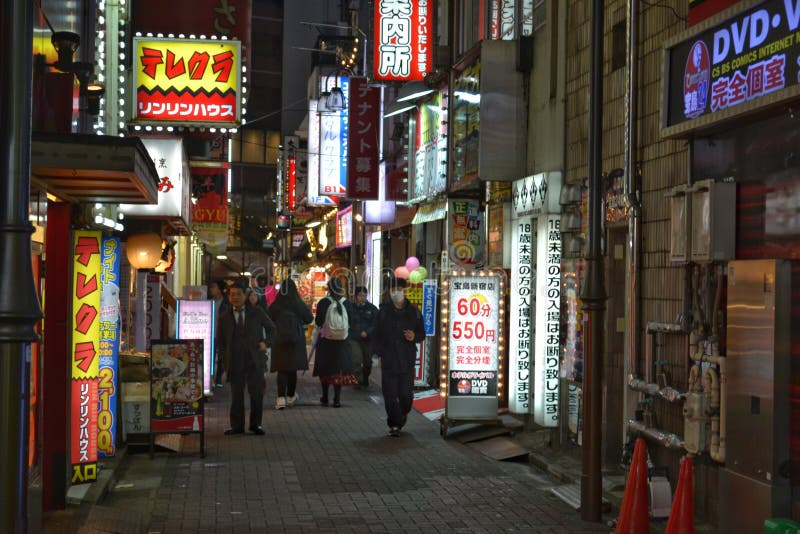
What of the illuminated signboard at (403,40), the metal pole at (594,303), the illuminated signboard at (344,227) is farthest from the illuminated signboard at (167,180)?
the illuminated signboard at (344,227)

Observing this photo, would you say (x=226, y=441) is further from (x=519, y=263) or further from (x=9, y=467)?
(x=9, y=467)

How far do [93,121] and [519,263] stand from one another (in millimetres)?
6826

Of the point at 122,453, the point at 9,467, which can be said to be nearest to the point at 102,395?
the point at 122,453

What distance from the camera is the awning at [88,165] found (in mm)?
7941

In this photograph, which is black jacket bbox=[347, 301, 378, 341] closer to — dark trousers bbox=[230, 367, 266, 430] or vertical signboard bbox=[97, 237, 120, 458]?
dark trousers bbox=[230, 367, 266, 430]

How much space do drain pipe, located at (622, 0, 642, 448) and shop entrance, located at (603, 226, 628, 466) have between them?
3.36 feet

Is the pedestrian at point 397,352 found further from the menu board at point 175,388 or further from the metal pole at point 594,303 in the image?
the metal pole at point 594,303

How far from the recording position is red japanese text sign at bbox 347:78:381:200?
2728cm

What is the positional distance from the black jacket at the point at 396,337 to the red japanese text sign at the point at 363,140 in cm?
1184

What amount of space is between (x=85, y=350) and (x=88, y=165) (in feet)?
10.5

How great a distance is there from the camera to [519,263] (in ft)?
52.9

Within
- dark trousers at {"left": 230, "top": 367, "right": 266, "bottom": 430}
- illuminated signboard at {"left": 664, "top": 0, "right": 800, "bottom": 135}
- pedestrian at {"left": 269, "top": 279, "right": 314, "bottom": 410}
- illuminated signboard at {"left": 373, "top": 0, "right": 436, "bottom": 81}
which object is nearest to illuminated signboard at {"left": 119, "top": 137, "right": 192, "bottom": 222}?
pedestrian at {"left": 269, "top": 279, "right": 314, "bottom": 410}

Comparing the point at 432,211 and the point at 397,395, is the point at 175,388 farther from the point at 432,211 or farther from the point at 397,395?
the point at 432,211

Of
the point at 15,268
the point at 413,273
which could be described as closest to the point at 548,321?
the point at 413,273
